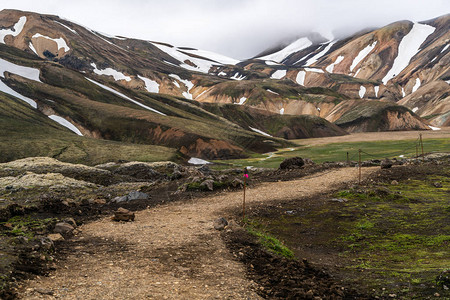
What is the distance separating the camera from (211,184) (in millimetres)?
23906

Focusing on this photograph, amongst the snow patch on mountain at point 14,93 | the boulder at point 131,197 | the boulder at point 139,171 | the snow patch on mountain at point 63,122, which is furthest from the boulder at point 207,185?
the snow patch on mountain at point 14,93

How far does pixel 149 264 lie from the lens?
419 inches

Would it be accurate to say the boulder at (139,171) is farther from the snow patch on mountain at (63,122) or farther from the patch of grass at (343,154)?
the snow patch on mountain at (63,122)

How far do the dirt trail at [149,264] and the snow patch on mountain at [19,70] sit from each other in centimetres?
9887

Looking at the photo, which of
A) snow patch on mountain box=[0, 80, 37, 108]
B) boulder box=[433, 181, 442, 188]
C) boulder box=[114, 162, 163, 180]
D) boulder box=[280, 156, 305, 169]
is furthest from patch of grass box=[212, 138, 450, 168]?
snow patch on mountain box=[0, 80, 37, 108]

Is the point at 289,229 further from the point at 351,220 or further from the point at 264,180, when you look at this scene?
the point at 264,180

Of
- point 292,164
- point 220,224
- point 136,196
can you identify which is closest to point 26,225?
point 136,196

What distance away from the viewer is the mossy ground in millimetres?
9484

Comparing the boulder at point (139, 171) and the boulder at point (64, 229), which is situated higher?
the boulder at point (64, 229)

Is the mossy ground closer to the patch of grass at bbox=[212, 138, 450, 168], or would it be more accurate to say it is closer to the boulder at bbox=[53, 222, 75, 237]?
the boulder at bbox=[53, 222, 75, 237]

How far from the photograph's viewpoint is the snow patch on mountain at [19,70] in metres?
98.3

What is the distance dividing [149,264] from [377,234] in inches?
362

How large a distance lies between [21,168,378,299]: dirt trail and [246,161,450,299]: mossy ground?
10.5 feet

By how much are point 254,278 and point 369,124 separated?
509 ft
